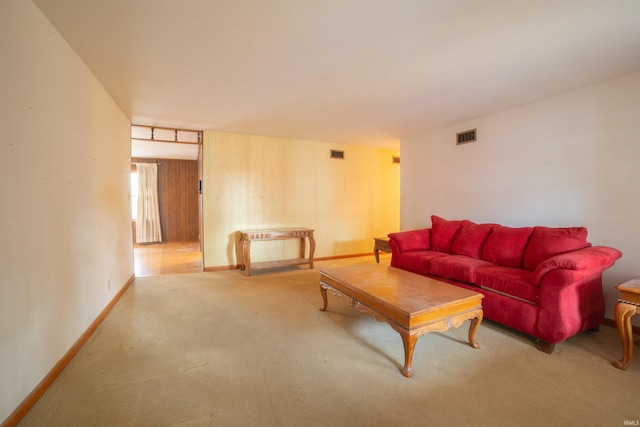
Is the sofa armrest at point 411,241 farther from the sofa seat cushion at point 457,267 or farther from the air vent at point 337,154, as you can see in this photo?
the air vent at point 337,154

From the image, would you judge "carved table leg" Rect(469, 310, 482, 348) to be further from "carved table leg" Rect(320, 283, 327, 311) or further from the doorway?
the doorway

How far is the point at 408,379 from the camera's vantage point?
1.82 meters

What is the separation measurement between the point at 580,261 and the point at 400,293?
1.37 meters

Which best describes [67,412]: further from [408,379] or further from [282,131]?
[282,131]

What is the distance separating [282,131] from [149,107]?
1960 mm

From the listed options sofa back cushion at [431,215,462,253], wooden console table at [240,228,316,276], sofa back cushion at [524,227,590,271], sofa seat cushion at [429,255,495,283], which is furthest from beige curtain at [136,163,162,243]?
sofa back cushion at [524,227,590,271]

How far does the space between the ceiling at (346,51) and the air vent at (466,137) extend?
0.41 m

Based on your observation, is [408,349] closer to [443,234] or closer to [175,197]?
[443,234]

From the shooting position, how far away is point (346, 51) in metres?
2.19

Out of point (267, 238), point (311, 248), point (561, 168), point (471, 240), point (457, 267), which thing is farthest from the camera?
point (311, 248)

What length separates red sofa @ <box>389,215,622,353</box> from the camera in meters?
2.13

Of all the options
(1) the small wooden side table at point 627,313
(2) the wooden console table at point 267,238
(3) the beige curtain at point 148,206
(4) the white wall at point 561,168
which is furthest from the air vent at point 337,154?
(3) the beige curtain at point 148,206

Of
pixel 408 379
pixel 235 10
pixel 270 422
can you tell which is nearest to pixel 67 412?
pixel 270 422

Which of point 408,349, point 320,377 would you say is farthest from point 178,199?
point 408,349
